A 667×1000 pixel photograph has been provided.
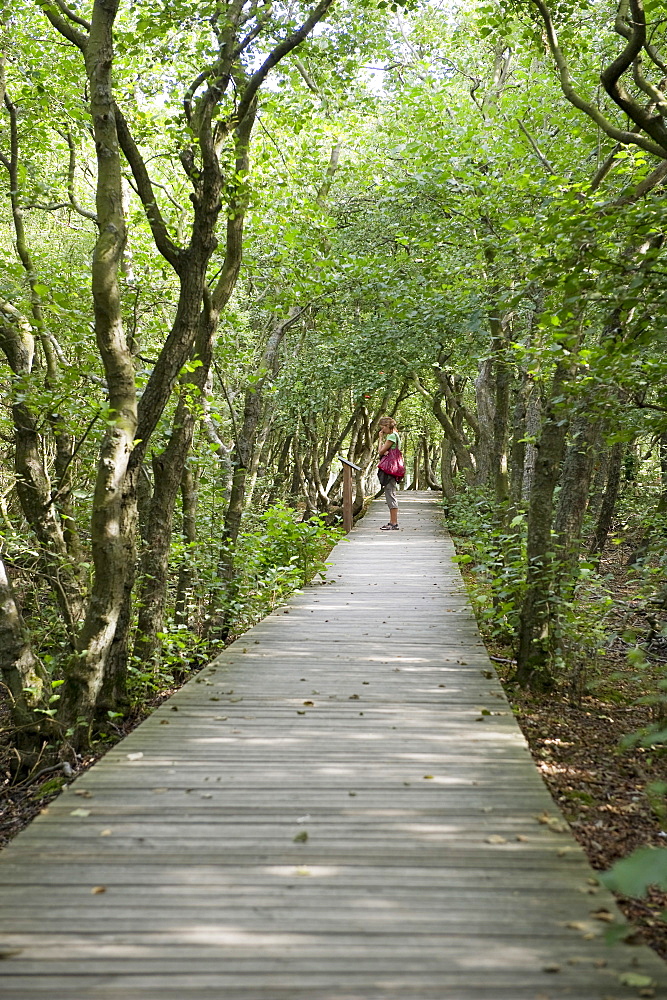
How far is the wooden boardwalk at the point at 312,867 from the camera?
2.64 metres

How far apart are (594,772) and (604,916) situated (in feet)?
8.02

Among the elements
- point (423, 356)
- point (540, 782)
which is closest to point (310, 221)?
point (423, 356)

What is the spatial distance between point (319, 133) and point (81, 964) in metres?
11.0

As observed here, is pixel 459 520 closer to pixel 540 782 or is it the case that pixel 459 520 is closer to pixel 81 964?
pixel 540 782

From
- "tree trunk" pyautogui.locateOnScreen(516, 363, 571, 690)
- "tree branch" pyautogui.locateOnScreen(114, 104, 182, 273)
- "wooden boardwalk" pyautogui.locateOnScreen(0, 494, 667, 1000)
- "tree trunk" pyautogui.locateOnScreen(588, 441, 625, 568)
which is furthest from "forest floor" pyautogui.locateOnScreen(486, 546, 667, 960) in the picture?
"tree trunk" pyautogui.locateOnScreen(588, 441, 625, 568)

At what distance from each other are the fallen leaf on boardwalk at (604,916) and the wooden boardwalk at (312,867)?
16mm

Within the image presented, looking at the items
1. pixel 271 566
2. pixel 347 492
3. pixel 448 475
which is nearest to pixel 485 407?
pixel 347 492

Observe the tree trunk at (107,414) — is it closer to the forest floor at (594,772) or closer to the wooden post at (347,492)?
the forest floor at (594,772)

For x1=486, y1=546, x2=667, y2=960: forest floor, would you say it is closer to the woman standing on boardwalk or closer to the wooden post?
the woman standing on boardwalk

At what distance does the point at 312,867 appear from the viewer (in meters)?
3.37

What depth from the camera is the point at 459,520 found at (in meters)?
16.8

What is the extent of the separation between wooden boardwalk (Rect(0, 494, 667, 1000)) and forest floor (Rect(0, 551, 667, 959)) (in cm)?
39

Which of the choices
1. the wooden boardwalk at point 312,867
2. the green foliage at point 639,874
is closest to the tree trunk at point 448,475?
the wooden boardwalk at point 312,867

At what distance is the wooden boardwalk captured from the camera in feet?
8.66
